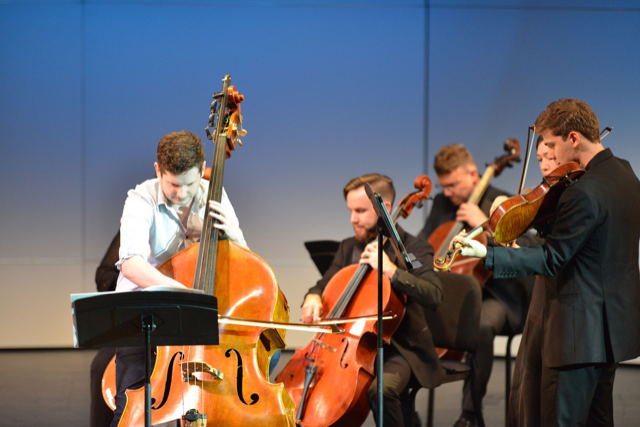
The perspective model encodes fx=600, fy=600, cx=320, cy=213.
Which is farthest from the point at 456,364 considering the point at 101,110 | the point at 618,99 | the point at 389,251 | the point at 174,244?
the point at 101,110

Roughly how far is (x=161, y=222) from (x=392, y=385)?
3.71 ft

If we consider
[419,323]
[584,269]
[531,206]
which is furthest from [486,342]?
[531,206]

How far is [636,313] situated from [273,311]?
118cm

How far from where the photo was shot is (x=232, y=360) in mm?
1859

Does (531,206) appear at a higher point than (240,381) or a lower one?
higher

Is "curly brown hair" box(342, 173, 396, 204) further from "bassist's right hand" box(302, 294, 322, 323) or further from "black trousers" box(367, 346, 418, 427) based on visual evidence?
"black trousers" box(367, 346, 418, 427)

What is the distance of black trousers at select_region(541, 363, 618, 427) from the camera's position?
1884mm

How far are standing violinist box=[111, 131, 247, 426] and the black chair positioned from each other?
3.68 feet

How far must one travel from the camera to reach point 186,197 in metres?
2.17

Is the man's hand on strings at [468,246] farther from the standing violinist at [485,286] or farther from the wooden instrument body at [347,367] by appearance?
the standing violinist at [485,286]

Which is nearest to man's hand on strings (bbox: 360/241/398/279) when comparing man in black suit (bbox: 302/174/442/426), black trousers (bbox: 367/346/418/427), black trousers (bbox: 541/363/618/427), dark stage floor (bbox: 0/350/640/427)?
man in black suit (bbox: 302/174/442/426)

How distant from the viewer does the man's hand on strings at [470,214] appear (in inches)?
138

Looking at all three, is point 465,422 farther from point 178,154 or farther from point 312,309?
point 178,154

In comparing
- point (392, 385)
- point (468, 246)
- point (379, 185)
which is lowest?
point (392, 385)
